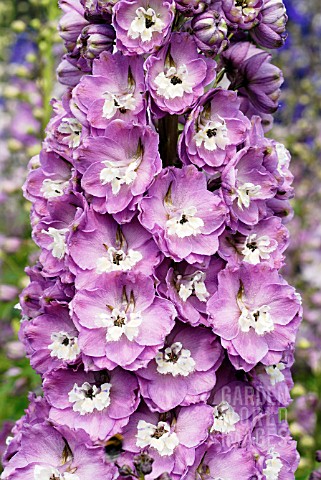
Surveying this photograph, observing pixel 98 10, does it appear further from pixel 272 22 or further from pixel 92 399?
pixel 92 399

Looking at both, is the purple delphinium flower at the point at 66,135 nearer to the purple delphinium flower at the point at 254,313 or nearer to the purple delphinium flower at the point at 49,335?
the purple delphinium flower at the point at 49,335

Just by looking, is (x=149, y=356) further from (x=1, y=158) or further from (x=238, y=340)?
(x=1, y=158)

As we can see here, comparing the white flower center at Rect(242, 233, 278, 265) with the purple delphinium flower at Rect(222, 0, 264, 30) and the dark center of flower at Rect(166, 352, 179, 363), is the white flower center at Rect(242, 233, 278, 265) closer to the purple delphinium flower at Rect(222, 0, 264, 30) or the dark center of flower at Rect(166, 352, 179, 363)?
the dark center of flower at Rect(166, 352, 179, 363)

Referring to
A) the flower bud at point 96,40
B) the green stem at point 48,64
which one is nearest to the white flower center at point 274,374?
the flower bud at point 96,40

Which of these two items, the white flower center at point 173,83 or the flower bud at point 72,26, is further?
the flower bud at point 72,26

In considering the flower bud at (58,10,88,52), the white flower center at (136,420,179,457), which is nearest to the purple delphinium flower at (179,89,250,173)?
the flower bud at (58,10,88,52)

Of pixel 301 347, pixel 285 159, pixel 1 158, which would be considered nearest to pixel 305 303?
pixel 301 347
